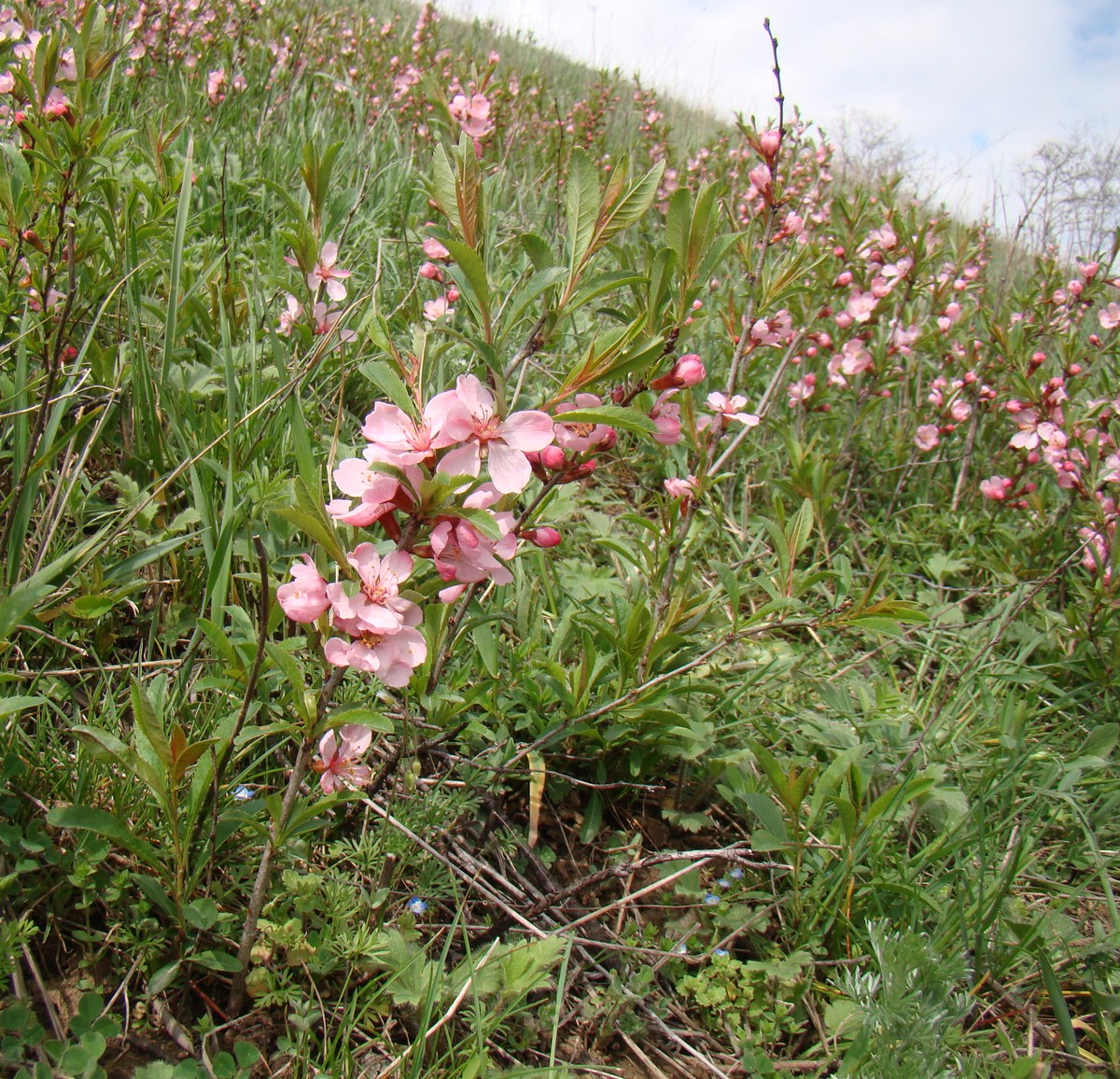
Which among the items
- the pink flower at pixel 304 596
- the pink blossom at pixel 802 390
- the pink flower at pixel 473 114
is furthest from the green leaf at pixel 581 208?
the pink blossom at pixel 802 390

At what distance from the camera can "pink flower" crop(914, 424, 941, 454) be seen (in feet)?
12.2

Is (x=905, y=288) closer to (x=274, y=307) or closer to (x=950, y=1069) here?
(x=274, y=307)

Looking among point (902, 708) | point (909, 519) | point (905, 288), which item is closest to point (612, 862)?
point (902, 708)

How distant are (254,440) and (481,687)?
0.95 m

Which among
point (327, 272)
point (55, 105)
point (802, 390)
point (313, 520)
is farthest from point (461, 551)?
point (802, 390)

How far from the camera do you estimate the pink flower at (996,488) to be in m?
3.32

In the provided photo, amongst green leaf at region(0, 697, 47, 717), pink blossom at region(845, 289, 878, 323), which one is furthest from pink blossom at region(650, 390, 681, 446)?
pink blossom at region(845, 289, 878, 323)

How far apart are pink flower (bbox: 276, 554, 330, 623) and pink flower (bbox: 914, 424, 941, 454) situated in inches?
134

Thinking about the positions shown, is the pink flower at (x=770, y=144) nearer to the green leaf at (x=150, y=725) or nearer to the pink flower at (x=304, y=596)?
the pink flower at (x=304, y=596)

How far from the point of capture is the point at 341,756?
130 centimetres

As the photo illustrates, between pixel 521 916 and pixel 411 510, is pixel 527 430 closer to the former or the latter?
pixel 411 510

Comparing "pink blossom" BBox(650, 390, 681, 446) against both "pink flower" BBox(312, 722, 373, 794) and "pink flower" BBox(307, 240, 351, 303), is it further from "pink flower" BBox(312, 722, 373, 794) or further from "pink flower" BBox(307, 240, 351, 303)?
"pink flower" BBox(307, 240, 351, 303)

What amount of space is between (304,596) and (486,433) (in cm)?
30

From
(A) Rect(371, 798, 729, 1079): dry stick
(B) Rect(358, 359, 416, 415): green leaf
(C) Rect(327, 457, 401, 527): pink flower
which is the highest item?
(B) Rect(358, 359, 416, 415): green leaf
